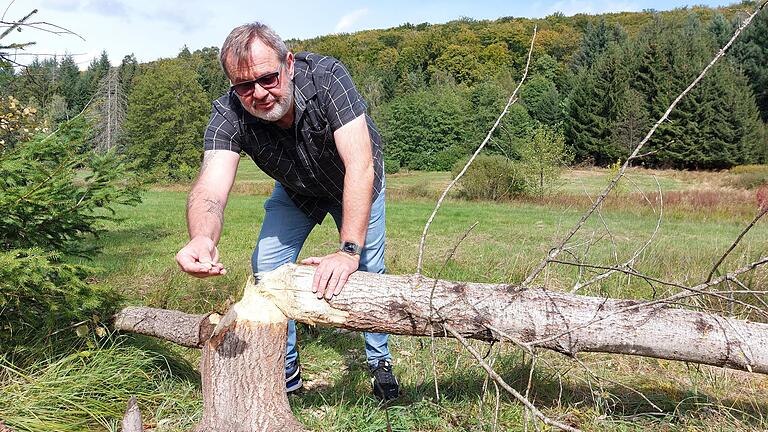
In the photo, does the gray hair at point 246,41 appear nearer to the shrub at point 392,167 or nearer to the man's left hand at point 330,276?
the man's left hand at point 330,276

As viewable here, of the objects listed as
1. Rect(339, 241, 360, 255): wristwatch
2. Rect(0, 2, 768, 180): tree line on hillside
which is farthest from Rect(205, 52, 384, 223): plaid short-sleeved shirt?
Rect(0, 2, 768, 180): tree line on hillside

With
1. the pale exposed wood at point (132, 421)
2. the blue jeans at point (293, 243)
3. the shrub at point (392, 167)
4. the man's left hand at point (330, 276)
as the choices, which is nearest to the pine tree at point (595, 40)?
the shrub at point (392, 167)

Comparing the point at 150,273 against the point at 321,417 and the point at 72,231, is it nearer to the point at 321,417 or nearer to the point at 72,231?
the point at 72,231

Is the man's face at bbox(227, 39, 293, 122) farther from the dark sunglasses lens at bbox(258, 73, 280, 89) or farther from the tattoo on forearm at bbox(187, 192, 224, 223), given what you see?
the tattoo on forearm at bbox(187, 192, 224, 223)

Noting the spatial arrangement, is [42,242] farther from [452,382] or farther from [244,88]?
[452,382]

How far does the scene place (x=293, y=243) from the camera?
3.52 m

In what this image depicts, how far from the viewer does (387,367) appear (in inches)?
134

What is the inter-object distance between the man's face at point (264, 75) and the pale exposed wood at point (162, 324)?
127 cm

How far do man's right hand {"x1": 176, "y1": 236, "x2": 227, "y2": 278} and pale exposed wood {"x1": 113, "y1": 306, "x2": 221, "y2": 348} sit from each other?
3.07 ft

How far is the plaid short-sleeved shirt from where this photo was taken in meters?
2.92

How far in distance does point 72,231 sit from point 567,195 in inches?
849

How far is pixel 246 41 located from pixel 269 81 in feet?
0.68

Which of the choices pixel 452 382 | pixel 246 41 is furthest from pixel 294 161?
pixel 452 382

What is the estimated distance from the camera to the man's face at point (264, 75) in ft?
8.87
